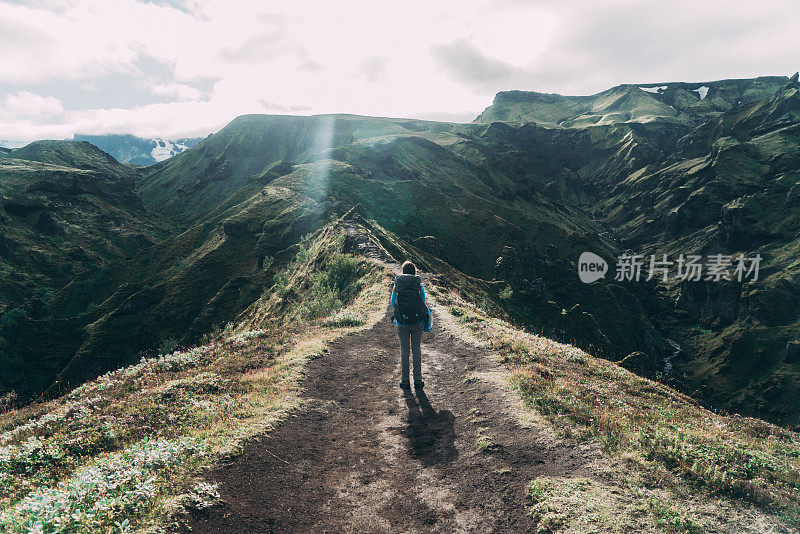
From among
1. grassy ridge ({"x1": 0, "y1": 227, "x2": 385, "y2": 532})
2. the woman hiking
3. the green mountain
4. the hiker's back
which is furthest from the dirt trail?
the green mountain

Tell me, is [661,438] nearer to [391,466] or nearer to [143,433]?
[391,466]

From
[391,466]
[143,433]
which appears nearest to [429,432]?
[391,466]

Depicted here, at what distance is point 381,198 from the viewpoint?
3718 inches

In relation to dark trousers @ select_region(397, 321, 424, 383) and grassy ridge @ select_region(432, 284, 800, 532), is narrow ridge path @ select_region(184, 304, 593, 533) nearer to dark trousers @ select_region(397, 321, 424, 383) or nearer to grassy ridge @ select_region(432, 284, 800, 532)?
grassy ridge @ select_region(432, 284, 800, 532)

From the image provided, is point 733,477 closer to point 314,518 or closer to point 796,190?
point 314,518

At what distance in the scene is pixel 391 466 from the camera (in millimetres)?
8734

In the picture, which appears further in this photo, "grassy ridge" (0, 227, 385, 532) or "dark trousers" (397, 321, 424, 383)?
"dark trousers" (397, 321, 424, 383)

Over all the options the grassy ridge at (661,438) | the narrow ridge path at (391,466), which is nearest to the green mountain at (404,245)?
the grassy ridge at (661,438)

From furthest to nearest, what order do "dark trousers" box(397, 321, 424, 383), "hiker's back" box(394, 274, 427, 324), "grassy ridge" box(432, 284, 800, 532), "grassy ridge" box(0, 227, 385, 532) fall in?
"dark trousers" box(397, 321, 424, 383), "hiker's back" box(394, 274, 427, 324), "grassy ridge" box(432, 284, 800, 532), "grassy ridge" box(0, 227, 385, 532)

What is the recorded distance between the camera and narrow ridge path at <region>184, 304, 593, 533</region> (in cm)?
684

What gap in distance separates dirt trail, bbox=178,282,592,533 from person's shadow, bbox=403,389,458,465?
0.03m

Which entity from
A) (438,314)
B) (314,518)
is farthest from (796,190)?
(314,518)

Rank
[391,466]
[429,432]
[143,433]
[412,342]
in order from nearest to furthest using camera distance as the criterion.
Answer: [391,466]
[143,433]
[429,432]
[412,342]

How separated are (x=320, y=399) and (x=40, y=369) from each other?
10082 cm
